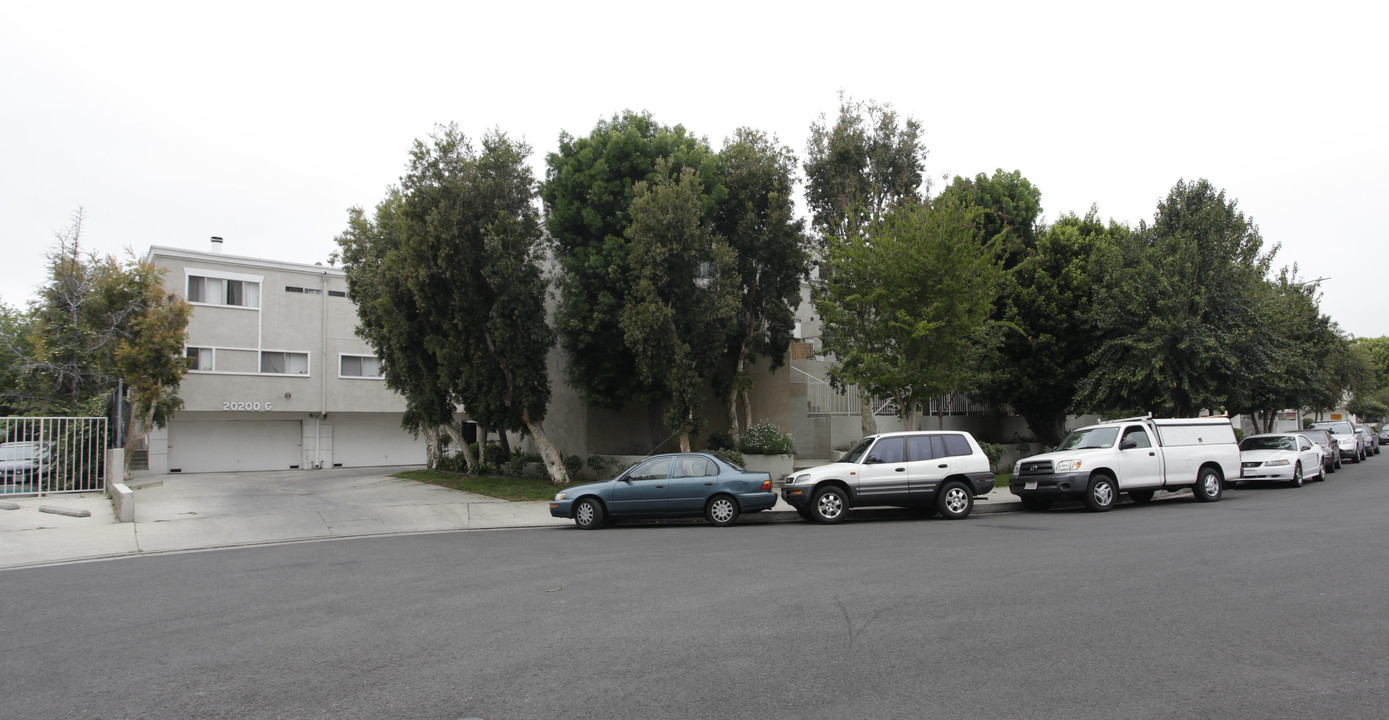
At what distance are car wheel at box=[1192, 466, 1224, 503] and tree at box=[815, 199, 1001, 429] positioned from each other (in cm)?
530

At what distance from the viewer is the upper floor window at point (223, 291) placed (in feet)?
105

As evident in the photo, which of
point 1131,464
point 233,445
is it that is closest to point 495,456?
point 233,445

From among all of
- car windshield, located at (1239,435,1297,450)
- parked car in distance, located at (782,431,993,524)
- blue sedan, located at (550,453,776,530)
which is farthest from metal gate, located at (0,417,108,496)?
car windshield, located at (1239,435,1297,450)

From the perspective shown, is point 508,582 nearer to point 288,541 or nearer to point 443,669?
point 443,669

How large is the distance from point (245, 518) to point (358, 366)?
2122 centimetres

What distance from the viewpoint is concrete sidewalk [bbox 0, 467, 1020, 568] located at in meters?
12.4

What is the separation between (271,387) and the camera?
3334cm

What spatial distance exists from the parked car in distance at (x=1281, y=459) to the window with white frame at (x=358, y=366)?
32.8 meters

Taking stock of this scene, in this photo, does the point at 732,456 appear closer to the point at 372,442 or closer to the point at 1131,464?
the point at 1131,464

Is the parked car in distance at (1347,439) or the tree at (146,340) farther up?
the tree at (146,340)

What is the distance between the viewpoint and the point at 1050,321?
Answer: 24.6 metres

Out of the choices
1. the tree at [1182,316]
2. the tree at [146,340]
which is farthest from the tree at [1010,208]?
the tree at [146,340]

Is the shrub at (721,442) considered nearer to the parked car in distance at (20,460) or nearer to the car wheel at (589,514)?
the car wheel at (589,514)

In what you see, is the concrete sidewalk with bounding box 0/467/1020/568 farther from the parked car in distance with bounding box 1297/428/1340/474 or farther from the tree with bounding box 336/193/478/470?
the parked car in distance with bounding box 1297/428/1340/474
